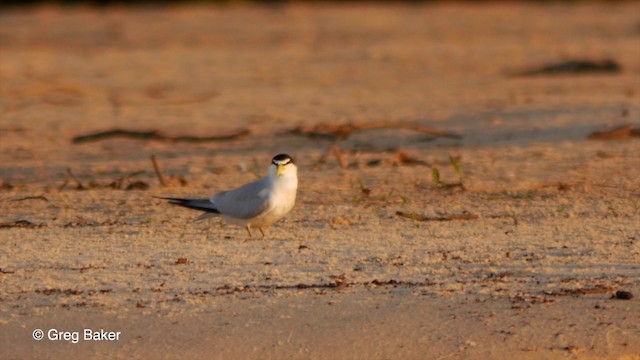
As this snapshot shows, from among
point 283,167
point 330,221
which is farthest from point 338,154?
point 283,167

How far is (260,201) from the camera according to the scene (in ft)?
21.2

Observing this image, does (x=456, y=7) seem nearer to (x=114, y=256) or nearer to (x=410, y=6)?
(x=410, y=6)

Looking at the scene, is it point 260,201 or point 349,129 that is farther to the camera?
point 349,129

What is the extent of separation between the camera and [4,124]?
442 inches

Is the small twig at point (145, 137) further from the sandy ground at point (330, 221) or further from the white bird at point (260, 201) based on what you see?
the white bird at point (260, 201)

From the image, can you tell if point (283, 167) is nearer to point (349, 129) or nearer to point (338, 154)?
point (338, 154)

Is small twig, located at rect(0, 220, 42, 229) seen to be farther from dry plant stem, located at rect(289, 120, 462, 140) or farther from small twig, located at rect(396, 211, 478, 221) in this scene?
dry plant stem, located at rect(289, 120, 462, 140)

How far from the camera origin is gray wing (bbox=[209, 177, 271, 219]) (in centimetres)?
645

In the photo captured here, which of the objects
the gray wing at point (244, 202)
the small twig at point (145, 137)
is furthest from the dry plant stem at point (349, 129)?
the gray wing at point (244, 202)

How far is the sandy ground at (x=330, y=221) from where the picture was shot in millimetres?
5039

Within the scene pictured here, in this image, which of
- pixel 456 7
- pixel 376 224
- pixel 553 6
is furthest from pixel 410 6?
pixel 376 224

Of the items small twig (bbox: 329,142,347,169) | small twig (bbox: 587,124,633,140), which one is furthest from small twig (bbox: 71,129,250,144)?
small twig (bbox: 587,124,633,140)

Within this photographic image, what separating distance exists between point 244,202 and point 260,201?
8cm

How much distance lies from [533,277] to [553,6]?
21.8 m
